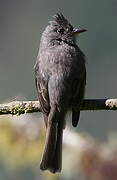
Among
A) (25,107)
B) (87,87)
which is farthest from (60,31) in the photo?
(87,87)

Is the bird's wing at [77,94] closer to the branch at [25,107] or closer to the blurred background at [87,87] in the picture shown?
A: the branch at [25,107]

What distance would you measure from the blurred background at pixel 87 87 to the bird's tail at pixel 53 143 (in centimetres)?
67

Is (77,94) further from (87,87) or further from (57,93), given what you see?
(87,87)

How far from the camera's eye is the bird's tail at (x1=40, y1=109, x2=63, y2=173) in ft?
13.3

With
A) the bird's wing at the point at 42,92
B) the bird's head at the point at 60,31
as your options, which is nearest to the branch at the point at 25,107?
the bird's wing at the point at 42,92

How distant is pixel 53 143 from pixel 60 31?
750mm

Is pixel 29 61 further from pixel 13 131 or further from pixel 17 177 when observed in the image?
pixel 13 131

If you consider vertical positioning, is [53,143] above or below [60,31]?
below

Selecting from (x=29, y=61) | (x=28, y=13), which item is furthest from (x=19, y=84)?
(x=28, y=13)

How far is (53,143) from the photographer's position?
13.5 ft

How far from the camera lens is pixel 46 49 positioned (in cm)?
438

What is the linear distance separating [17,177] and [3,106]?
1.99m

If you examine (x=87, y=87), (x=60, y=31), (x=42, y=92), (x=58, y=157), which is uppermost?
(x=60, y=31)

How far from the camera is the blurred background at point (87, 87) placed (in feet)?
16.4
